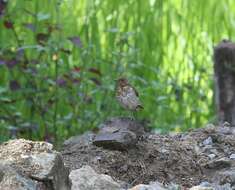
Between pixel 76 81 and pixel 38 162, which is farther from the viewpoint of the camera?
pixel 76 81

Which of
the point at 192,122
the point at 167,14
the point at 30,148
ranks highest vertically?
the point at 167,14

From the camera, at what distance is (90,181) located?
2.62 m

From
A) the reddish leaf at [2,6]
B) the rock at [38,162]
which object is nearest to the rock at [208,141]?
the rock at [38,162]

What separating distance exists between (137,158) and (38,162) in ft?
2.39

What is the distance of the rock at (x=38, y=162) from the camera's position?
7.43 ft

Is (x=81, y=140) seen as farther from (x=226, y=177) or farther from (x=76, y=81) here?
(x=76, y=81)

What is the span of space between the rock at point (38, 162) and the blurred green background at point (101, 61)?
186 centimetres

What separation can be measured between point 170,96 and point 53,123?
1041mm

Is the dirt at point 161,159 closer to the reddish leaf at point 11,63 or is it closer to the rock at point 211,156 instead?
the rock at point 211,156

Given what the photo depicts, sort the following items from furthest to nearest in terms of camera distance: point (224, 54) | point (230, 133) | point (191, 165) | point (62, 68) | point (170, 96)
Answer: point (170, 96)
point (62, 68)
point (224, 54)
point (230, 133)
point (191, 165)

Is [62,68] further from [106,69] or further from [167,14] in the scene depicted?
[167,14]

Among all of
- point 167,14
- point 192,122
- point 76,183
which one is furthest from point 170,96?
point 76,183

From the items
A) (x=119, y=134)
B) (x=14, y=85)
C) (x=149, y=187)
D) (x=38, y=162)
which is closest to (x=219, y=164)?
(x=119, y=134)

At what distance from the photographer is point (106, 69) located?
17.4 ft
